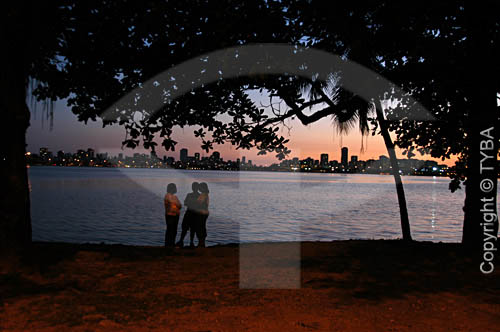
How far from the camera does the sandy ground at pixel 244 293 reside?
509 centimetres

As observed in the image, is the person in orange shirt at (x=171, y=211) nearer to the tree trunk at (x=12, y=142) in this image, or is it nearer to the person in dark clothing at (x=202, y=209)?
the person in dark clothing at (x=202, y=209)

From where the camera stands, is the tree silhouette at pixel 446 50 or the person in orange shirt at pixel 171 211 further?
the person in orange shirt at pixel 171 211

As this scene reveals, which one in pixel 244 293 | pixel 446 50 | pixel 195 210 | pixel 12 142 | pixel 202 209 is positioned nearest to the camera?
pixel 244 293

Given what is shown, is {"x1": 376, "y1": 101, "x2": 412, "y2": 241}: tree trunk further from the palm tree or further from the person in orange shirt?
the person in orange shirt

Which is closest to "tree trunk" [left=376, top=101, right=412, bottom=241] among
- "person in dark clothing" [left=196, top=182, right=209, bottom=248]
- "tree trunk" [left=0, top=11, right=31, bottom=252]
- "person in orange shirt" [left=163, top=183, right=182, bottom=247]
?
"person in dark clothing" [left=196, top=182, right=209, bottom=248]

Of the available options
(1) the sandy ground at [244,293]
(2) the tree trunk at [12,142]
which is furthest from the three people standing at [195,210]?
(2) the tree trunk at [12,142]

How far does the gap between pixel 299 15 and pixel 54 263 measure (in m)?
7.02

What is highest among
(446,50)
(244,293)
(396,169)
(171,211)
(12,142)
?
(446,50)

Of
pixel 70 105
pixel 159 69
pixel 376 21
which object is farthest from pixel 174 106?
pixel 376 21

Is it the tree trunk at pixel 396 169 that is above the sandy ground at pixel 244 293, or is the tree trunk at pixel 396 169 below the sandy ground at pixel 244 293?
above

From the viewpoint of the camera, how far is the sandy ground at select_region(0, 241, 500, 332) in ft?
16.7

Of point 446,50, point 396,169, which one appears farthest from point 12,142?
point 396,169

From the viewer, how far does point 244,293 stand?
6355 millimetres

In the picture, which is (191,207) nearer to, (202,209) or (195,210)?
(195,210)
